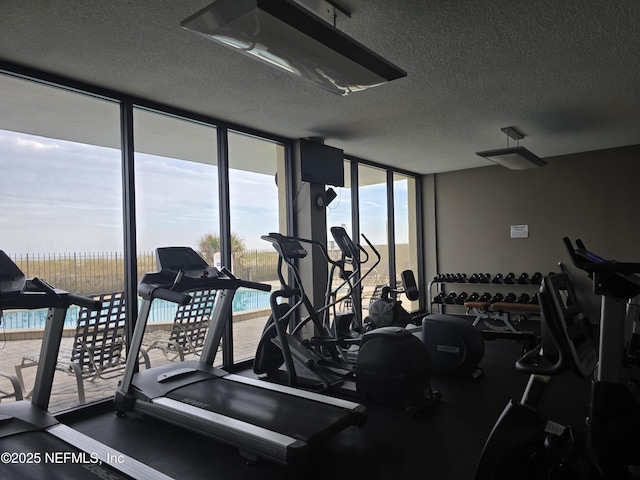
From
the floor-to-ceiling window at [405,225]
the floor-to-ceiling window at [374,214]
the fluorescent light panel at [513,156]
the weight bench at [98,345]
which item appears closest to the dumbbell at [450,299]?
the floor-to-ceiling window at [405,225]

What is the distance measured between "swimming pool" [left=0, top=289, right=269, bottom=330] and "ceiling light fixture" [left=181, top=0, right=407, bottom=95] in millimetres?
1835

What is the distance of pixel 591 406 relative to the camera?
1958mm

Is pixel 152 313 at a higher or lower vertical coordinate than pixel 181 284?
lower

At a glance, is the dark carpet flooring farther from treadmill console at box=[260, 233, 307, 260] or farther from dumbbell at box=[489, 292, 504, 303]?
dumbbell at box=[489, 292, 504, 303]

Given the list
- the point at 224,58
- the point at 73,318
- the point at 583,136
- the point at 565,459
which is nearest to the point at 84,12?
the point at 224,58

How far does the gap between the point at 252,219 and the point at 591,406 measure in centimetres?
355

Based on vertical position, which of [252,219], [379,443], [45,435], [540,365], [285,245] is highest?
[252,219]

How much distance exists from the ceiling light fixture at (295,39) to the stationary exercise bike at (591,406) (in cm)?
143

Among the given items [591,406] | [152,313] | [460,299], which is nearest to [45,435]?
[152,313]

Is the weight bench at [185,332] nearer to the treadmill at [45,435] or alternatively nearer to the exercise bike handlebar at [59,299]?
the treadmill at [45,435]

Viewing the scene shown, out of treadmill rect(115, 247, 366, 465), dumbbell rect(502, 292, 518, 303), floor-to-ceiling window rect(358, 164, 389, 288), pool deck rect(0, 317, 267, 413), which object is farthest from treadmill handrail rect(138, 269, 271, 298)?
dumbbell rect(502, 292, 518, 303)

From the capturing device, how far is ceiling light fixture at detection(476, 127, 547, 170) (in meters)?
4.79

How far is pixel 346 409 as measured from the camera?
2.67 meters

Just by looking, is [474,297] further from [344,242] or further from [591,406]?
[591,406]
